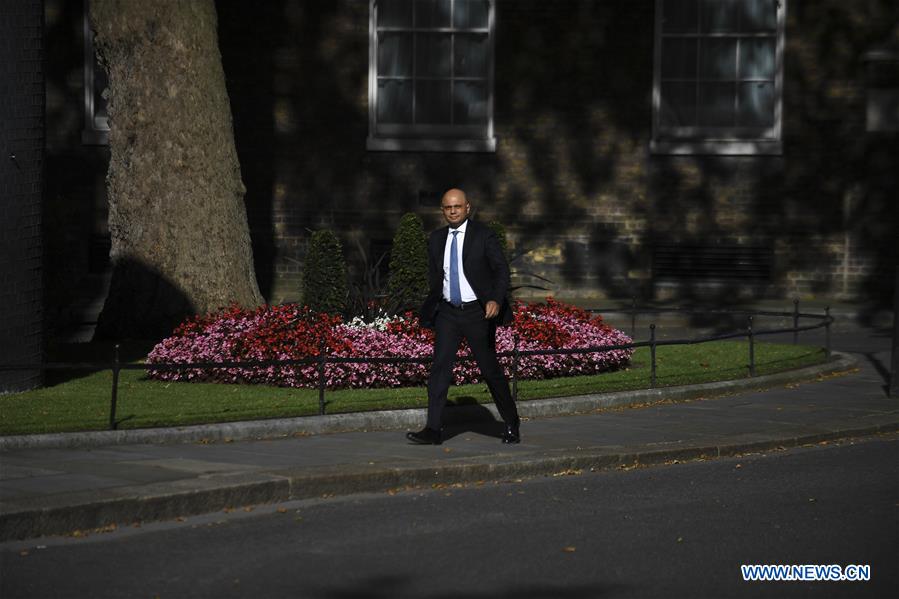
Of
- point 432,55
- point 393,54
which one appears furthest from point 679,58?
point 393,54

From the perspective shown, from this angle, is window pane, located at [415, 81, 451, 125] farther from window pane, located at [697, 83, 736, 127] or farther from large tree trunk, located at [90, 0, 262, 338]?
large tree trunk, located at [90, 0, 262, 338]

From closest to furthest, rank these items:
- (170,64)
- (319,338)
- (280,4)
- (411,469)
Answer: (411,469), (319,338), (170,64), (280,4)

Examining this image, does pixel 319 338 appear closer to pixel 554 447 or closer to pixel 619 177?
pixel 554 447

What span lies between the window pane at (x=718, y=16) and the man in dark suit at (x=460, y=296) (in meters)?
15.8

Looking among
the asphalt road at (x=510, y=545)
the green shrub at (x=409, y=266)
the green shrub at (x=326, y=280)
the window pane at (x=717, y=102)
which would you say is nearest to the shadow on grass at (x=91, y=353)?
the green shrub at (x=326, y=280)

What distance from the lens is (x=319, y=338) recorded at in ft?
49.0

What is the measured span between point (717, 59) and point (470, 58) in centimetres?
418

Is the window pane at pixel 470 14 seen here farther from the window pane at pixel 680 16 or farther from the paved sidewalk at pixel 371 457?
the paved sidewalk at pixel 371 457

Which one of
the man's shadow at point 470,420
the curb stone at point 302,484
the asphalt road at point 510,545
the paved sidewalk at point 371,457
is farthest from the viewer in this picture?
the man's shadow at point 470,420

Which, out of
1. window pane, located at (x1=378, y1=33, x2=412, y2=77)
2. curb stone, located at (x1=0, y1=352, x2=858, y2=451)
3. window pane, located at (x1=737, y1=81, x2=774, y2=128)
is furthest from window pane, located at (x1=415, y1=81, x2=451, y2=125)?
curb stone, located at (x1=0, y1=352, x2=858, y2=451)

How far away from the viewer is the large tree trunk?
18.3 metres

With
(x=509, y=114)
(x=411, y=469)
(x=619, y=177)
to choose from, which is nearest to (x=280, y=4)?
(x=509, y=114)

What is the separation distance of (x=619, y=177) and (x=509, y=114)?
2129 mm

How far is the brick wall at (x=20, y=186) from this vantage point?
13641 millimetres
